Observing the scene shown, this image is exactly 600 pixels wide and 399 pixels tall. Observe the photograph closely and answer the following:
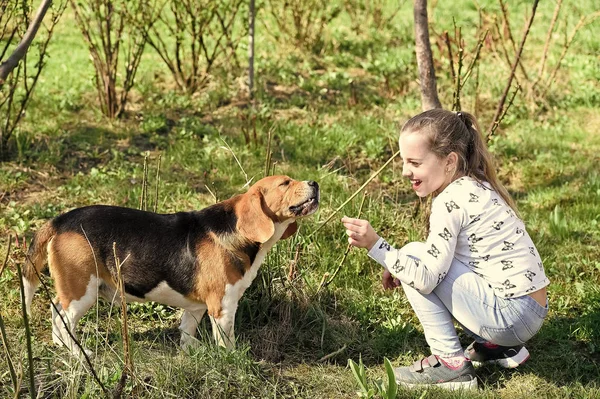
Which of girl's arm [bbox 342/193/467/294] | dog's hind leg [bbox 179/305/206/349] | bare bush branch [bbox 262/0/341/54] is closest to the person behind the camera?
girl's arm [bbox 342/193/467/294]

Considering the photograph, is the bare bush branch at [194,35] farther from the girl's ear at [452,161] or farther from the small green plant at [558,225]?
the girl's ear at [452,161]

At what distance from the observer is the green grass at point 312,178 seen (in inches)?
171

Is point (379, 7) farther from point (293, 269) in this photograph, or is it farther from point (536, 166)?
point (293, 269)

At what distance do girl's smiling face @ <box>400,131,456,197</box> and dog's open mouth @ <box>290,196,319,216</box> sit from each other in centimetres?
52

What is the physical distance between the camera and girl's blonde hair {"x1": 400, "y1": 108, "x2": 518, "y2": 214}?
13.4 ft

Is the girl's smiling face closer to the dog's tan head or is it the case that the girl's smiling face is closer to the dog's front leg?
the dog's tan head

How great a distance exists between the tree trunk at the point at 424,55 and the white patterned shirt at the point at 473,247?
1793 mm

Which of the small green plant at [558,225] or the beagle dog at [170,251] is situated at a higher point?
the beagle dog at [170,251]

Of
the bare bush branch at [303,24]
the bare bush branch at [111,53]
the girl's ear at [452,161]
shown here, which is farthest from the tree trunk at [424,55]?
the bare bush branch at [303,24]

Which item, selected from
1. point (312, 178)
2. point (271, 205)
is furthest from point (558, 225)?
point (271, 205)

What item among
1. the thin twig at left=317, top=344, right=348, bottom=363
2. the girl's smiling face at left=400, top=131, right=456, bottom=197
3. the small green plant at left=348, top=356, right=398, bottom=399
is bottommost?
the thin twig at left=317, top=344, right=348, bottom=363

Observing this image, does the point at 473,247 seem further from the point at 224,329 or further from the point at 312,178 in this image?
the point at 312,178

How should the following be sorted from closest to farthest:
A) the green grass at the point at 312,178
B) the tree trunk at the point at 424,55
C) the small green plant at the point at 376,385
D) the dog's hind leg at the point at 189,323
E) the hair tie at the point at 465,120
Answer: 1. the small green plant at the point at 376,385
2. the hair tie at the point at 465,120
3. the green grass at the point at 312,178
4. the dog's hind leg at the point at 189,323
5. the tree trunk at the point at 424,55

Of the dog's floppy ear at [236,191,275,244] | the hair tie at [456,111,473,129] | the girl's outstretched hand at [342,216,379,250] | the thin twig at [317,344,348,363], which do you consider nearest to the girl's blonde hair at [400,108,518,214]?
the hair tie at [456,111,473,129]
